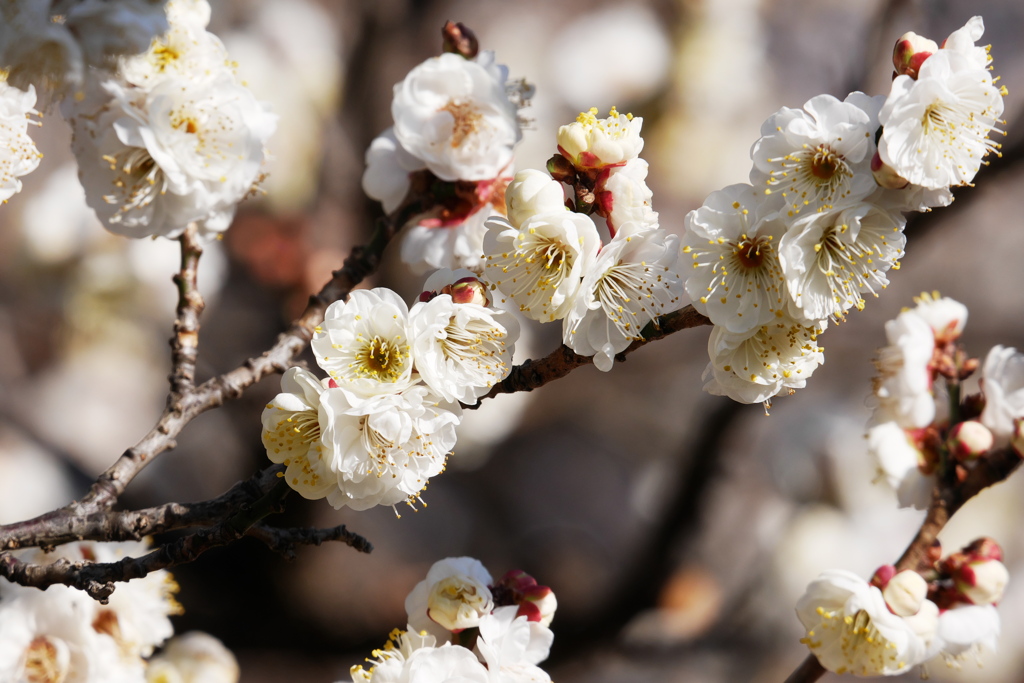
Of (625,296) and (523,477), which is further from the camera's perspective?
(523,477)

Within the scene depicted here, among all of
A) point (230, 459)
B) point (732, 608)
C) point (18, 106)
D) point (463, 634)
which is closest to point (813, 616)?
point (463, 634)

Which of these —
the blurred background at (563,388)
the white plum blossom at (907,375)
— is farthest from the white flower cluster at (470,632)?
the blurred background at (563,388)

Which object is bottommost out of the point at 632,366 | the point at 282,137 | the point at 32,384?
the point at 632,366

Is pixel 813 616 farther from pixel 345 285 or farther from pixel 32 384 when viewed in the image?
pixel 32 384

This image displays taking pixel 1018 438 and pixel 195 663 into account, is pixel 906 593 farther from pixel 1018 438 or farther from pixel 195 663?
pixel 195 663

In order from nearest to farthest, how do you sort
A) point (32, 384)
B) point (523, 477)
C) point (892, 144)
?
point (892, 144), point (32, 384), point (523, 477)

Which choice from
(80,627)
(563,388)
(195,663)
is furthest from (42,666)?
(563,388)

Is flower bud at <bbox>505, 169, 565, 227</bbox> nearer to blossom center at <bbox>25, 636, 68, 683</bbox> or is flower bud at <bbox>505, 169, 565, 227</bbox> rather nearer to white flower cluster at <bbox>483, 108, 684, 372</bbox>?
white flower cluster at <bbox>483, 108, 684, 372</bbox>
